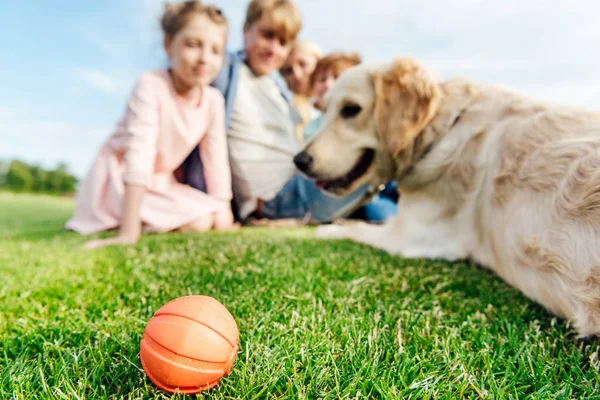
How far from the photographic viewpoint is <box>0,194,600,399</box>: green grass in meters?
1.00

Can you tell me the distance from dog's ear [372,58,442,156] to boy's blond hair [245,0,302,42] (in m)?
2.34

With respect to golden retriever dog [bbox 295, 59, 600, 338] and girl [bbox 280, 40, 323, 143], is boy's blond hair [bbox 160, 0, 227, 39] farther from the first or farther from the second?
girl [bbox 280, 40, 323, 143]

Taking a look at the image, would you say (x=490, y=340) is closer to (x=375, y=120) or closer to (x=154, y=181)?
(x=375, y=120)

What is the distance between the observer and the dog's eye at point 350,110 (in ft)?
9.20

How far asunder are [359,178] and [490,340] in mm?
1713

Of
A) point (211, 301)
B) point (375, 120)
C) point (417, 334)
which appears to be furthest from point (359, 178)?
point (211, 301)

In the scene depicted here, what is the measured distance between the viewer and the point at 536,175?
1.71m

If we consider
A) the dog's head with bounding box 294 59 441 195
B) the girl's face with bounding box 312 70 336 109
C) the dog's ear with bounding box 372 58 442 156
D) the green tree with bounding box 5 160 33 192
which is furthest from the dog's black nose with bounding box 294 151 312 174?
the green tree with bounding box 5 160 33 192

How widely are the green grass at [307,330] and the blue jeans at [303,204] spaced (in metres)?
2.32

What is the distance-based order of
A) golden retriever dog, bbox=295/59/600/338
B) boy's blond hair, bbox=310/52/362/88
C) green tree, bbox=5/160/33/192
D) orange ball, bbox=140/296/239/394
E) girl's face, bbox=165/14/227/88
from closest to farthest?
orange ball, bbox=140/296/239/394
golden retriever dog, bbox=295/59/600/338
girl's face, bbox=165/14/227/88
boy's blond hair, bbox=310/52/362/88
green tree, bbox=5/160/33/192

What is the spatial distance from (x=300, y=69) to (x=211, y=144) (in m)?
2.42

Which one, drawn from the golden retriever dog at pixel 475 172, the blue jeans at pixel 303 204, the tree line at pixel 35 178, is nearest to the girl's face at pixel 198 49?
the golden retriever dog at pixel 475 172

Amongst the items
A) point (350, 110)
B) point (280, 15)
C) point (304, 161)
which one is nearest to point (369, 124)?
point (350, 110)

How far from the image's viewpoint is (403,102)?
8.66 ft
